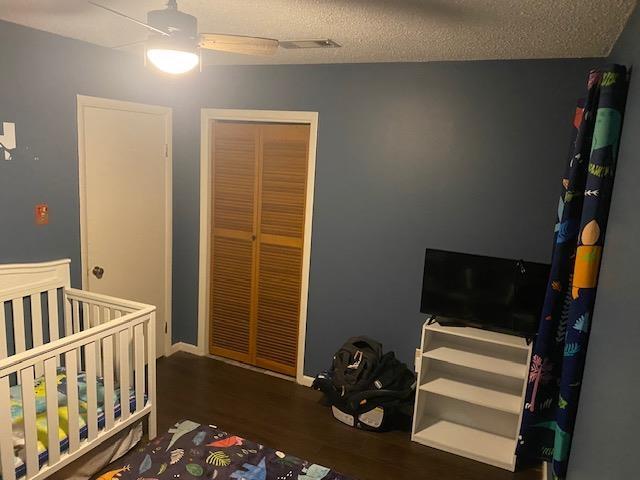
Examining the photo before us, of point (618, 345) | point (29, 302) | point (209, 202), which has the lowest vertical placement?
point (29, 302)

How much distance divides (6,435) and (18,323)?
994mm

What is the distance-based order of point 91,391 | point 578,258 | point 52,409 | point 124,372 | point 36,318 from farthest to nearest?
point 36,318
point 124,372
point 91,391
point 52,409
point 578,258

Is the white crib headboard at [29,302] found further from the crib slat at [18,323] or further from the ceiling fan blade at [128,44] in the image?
the ceiling fan blade at [128,44]

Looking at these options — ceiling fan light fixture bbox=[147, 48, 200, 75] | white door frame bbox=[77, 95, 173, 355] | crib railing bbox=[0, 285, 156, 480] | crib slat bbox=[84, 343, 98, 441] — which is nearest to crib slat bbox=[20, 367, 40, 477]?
crib railing bbox=[0, 285, 156, 480]

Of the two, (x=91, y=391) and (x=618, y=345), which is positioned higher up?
(x=618, y=345)

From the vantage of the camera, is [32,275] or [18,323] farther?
[32,275]

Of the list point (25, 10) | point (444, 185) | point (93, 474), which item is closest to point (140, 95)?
point (25, 10)

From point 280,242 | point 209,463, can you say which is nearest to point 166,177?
point 280,242

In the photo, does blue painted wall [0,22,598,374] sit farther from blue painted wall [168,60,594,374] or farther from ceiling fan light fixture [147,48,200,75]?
ceiling fan light fixture [147,48,200,75]

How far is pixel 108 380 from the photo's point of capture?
2.60 m

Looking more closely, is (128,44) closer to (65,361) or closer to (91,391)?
(65,361)

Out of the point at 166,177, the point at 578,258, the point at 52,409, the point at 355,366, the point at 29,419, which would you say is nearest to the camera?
the point at 578,258

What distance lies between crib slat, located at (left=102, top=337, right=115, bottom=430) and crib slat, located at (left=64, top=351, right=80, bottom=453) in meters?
0.18

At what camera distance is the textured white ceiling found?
2.00 m
